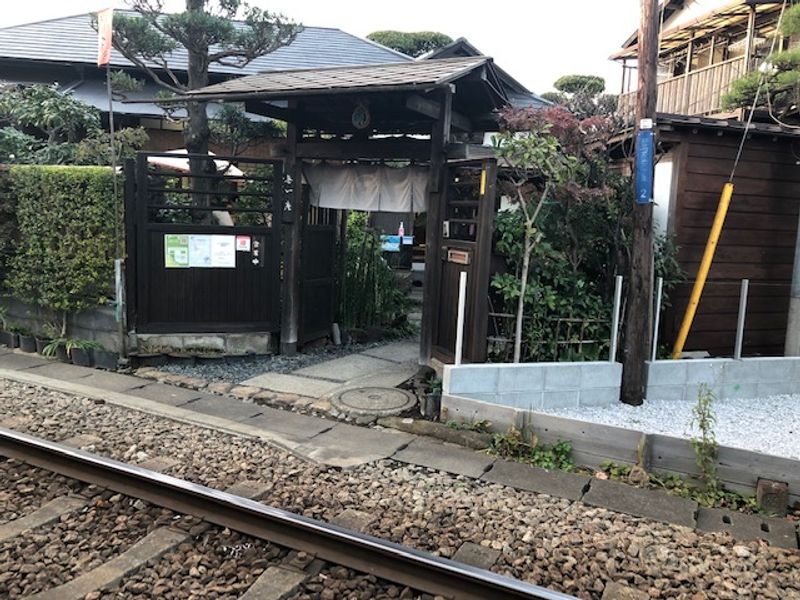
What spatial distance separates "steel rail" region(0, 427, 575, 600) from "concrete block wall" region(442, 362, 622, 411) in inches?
103

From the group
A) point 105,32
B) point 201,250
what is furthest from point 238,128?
point 201,250

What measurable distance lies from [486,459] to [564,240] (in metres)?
2.84

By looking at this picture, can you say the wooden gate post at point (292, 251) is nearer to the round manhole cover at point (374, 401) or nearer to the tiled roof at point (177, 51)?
the round manhole cover at point (374, 401)

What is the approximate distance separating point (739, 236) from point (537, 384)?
392 cm

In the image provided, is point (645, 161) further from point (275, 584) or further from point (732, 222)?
point (275, 584)

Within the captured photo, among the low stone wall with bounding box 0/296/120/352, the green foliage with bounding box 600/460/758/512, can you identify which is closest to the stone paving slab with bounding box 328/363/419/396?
the green foliage with bounding box 600/460/758/512

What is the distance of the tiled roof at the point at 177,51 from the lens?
1497cm

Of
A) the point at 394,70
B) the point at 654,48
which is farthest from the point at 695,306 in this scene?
the point at 394,70

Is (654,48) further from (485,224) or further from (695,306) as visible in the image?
(695,306)

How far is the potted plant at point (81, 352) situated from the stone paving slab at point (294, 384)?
2.25 m

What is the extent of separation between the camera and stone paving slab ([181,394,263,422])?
6.47 m

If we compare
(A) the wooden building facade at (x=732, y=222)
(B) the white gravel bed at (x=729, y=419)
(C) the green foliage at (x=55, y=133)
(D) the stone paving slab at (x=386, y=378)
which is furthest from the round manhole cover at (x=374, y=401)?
(C) the green foliage at (x=55, y=133)

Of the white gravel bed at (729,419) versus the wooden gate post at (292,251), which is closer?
the white gravel bed at (729,419)

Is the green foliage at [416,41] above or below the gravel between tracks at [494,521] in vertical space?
above
